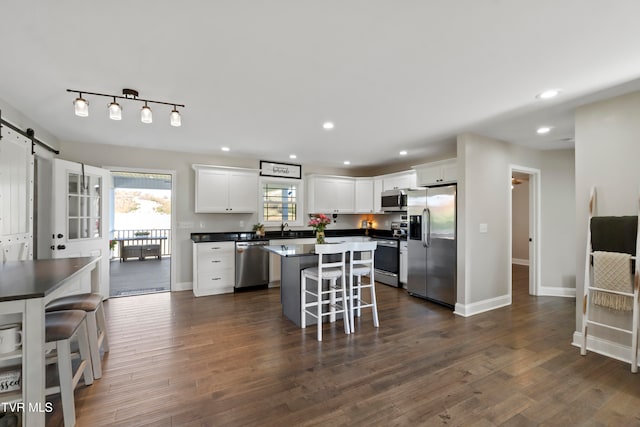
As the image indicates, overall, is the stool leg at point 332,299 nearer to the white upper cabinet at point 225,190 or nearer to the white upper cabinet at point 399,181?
the white upper cabinet at point 225,190

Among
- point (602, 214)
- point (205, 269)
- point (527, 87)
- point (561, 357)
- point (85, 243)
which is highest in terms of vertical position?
point (527, 87)

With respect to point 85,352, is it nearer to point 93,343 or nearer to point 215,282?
point 93,343

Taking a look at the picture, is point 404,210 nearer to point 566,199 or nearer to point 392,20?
point 566,199

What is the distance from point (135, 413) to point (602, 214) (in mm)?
4249

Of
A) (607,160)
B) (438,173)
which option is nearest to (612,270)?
(607,160)

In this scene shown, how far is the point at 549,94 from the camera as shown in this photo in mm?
2641

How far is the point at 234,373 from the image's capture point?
95.0 inches

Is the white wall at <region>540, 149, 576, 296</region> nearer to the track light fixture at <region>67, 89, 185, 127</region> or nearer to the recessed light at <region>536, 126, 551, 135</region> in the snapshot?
the recessed light at <region>536, 126, 551, 135</region>

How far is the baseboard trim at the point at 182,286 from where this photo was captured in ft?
16.5

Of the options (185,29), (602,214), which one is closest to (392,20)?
(185,29)

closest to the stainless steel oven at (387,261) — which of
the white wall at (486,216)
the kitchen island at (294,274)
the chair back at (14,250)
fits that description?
the white wall at (486,216)

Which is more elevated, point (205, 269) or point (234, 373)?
point (205, 269)

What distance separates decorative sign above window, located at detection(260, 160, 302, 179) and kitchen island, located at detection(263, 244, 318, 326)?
98.8 inches

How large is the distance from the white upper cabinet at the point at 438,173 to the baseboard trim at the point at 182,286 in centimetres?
438
